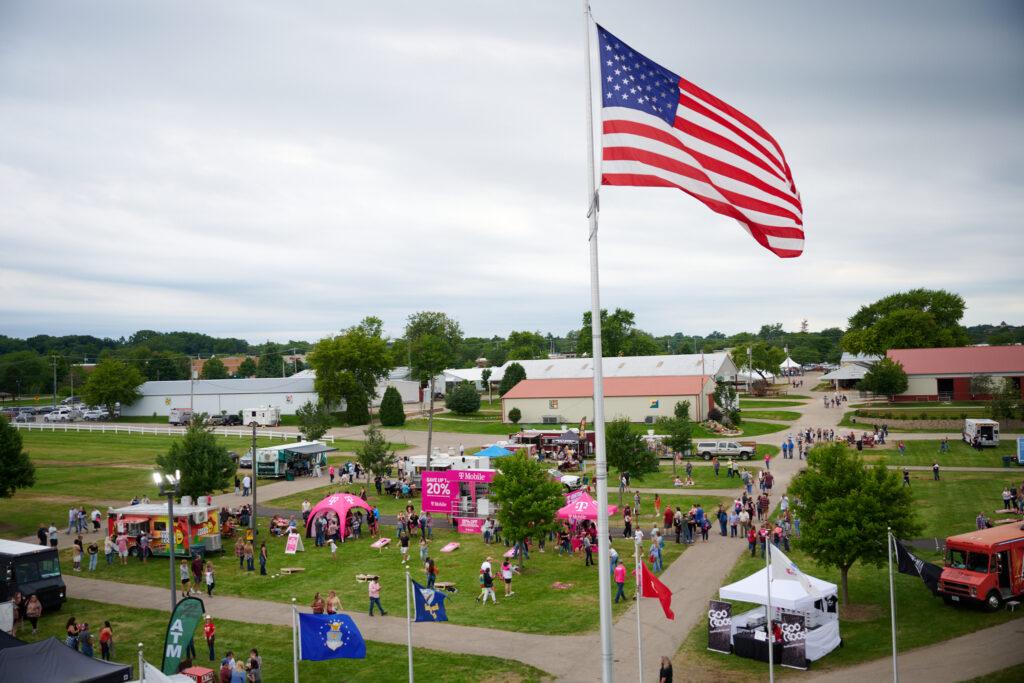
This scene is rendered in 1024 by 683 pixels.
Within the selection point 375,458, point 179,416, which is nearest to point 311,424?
point 375,458

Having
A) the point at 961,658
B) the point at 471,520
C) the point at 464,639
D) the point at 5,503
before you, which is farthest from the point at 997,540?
the point at 5,503

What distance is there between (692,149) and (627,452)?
88.9 ft

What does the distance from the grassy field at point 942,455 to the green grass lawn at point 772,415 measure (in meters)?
18.8

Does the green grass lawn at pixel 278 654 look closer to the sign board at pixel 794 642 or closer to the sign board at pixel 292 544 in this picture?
the sign board at pixel 794 642

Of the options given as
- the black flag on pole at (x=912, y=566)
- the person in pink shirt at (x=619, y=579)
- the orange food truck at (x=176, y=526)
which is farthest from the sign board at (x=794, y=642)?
the orange food truck at (x=176, y=526)

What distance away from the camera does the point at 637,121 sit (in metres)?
9.96

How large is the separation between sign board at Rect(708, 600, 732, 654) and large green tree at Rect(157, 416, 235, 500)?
2475cm

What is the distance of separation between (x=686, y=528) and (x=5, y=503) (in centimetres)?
3590

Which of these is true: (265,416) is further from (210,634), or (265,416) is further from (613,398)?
A: (210,634)

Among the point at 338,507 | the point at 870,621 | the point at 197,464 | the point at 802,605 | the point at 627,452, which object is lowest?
the point at 870,621

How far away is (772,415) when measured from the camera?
2859 inches

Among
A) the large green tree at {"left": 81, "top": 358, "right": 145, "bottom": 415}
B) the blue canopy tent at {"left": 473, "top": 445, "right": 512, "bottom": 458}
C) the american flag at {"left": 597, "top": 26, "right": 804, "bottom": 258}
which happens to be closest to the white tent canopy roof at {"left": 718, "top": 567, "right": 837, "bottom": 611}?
the american flag at {"left": 597, "top": 26, "right": 804, "bottom": 258}

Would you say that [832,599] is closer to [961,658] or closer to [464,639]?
[961,658]

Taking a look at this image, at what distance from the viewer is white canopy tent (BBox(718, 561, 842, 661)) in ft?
57.7
